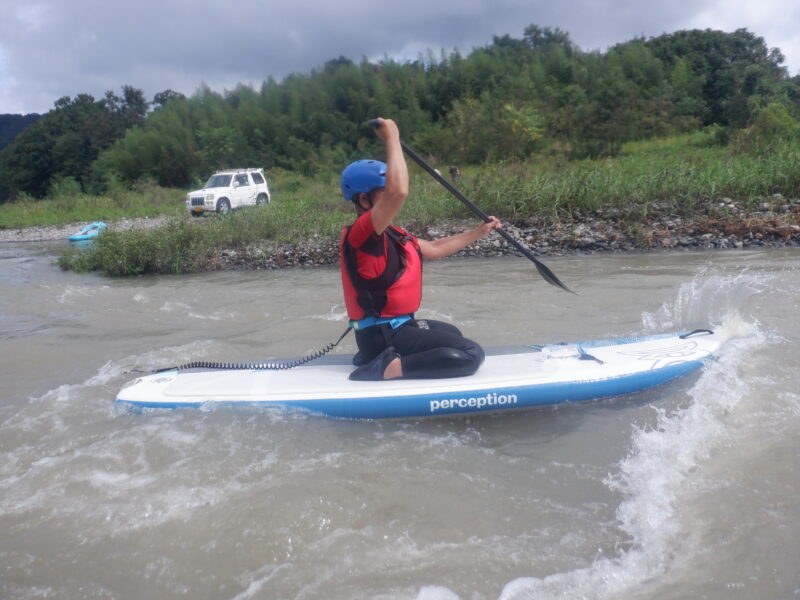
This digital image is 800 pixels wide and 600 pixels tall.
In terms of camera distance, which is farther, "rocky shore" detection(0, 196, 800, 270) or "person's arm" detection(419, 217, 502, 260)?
"rocky shore" detection(0, 196, 800, 270)

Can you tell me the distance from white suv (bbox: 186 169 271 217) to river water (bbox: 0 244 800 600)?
39.3 feet

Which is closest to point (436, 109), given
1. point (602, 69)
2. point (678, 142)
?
point (602, 69)

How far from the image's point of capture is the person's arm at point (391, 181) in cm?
247

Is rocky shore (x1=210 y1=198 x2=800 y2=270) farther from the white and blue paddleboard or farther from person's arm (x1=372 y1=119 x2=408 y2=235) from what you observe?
person's arm (x1=372 y1=119 x2=408 y2=235)

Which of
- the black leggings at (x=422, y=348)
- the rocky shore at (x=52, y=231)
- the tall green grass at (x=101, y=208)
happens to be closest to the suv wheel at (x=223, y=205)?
the rocky shore at (x=52, y=231)

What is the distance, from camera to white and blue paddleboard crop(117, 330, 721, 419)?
3168mm

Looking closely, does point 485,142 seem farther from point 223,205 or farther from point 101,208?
point 101,208

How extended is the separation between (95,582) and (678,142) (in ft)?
62.4

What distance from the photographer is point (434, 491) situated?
2.58 meters

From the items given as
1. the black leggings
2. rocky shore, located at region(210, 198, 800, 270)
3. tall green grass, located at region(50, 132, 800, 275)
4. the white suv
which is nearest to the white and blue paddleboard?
the black leggings

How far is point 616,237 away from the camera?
9141 mm

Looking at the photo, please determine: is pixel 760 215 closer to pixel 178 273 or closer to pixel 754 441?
pixel 754 441

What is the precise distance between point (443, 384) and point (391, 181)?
116 centimetres

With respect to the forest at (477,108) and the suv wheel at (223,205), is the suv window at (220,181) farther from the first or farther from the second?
the forest at (477,108)
